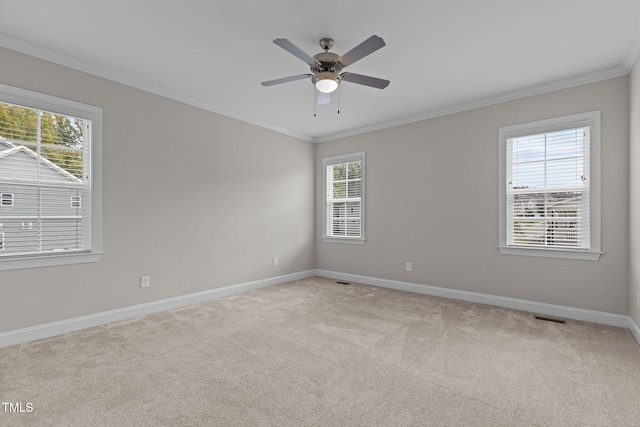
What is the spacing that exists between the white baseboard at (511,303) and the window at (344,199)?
2.56 ft

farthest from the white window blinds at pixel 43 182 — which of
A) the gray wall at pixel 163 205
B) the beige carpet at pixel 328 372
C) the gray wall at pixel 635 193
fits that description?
the gray wall at pixel 635 193

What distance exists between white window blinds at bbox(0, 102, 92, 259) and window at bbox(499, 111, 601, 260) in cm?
471

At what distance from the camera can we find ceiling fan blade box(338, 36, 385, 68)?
2.16 m

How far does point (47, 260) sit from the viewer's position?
2928 mm

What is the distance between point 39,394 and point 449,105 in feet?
16.1

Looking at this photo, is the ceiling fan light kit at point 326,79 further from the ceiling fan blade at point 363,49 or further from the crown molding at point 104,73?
the crown molding at point 104,73

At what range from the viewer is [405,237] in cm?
485

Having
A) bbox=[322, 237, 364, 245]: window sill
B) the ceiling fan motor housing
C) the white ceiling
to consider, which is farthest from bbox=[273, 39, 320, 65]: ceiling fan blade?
bbox=[322, 237, 364, 245]: window sill

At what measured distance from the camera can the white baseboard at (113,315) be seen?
277 centimetres

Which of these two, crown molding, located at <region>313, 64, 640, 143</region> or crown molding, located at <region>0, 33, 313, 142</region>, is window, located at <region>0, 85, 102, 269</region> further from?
crown molding, located at <region>313, 64, 640, 143</region>

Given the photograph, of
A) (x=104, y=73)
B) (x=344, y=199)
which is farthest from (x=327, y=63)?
(x=344, y=199)

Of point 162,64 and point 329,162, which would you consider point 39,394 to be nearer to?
point 162,64

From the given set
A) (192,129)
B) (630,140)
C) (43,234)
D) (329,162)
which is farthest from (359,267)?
(43,234)

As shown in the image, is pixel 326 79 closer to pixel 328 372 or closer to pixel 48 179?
pixel 328 372
